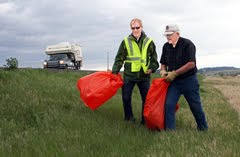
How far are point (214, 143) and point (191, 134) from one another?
85cm

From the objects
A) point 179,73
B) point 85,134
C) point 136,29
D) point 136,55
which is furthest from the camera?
point 136,55

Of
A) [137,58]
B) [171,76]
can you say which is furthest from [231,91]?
[171,76]

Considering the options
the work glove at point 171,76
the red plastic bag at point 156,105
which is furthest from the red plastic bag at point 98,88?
the work glove at point 171,76

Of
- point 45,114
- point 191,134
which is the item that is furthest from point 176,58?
point 45,114

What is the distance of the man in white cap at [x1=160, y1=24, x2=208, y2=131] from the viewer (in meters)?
7.04

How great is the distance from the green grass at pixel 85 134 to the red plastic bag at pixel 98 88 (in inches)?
14.4

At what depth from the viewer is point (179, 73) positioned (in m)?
7.03

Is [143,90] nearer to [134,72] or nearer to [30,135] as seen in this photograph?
[134,72]

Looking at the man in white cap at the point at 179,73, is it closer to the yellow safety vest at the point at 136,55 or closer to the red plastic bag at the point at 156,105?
the red plastic bag at the point at 156,105

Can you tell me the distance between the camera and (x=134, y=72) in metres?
7.95

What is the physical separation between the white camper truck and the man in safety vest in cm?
2543

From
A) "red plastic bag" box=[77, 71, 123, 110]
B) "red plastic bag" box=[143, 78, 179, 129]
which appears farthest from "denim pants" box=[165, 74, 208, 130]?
"red plastic bag" box=[77, 71, 123, 110]

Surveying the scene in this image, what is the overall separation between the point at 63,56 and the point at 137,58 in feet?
89.8

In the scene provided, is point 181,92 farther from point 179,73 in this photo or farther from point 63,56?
point 63,56
